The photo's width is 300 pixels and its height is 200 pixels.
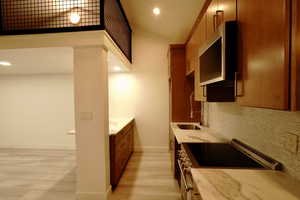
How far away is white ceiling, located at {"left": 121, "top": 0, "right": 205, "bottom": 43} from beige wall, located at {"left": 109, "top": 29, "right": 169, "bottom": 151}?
0.97 feet

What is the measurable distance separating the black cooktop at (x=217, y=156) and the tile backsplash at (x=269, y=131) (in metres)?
0.15

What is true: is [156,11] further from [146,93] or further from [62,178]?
[62,178]

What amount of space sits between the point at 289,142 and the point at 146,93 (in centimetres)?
324

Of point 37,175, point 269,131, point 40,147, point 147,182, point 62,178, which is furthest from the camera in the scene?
point 40,147

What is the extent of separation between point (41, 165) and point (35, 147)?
1444mm

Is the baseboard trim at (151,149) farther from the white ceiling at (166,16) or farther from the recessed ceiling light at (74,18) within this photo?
the recessed ceiling light at (74,18)

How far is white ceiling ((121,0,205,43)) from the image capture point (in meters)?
2.80

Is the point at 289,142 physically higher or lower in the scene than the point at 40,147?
higher

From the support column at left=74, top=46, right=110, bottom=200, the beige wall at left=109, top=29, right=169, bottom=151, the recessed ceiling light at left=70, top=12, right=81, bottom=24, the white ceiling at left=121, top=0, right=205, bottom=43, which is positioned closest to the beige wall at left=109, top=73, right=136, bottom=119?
the beige wall at left=109, top=29, right=169, bottom=151

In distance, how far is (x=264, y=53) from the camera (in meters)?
0.78

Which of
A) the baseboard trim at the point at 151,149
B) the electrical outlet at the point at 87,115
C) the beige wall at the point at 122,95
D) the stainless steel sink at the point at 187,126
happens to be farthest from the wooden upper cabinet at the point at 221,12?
the baseboard trim at the point at 151,149

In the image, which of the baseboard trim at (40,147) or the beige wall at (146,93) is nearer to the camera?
the beige wall at (146,93)

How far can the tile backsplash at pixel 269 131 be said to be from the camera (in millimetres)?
972

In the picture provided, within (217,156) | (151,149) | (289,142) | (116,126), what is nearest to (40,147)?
(116,126)
